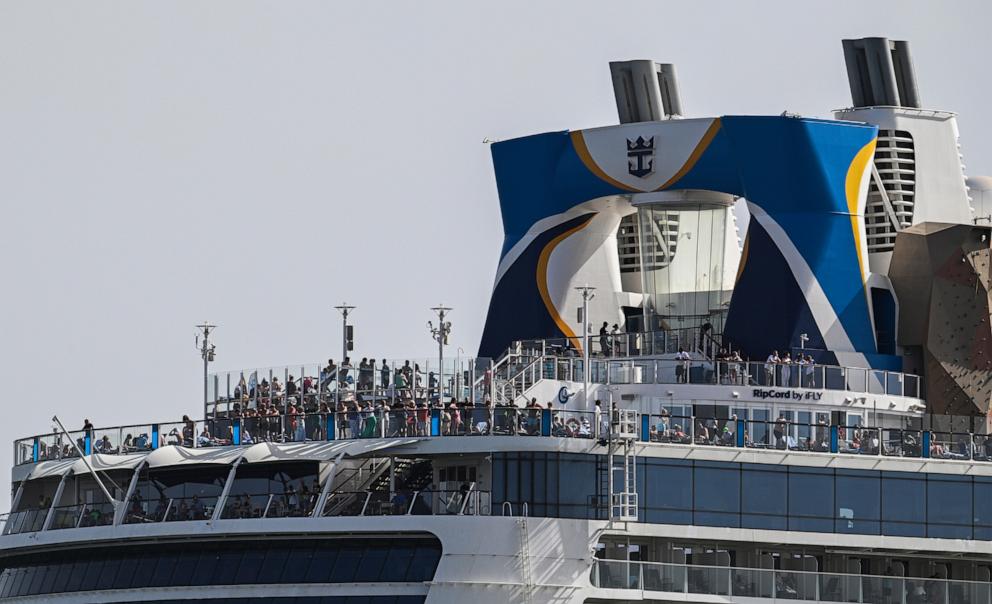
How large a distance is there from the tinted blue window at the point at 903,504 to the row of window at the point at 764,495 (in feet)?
0.11

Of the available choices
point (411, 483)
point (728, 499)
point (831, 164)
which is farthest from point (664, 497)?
point (831, 164)

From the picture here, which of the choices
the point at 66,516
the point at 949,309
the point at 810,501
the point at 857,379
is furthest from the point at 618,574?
the point at 949,309

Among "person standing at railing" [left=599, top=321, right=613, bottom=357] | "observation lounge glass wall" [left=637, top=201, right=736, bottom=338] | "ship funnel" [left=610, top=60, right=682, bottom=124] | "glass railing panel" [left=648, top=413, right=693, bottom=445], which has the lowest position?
"glass railing panel" [left=648, top=413, right=693, bottom=445]

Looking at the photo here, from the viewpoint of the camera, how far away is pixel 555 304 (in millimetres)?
106438

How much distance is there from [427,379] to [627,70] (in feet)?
63.8

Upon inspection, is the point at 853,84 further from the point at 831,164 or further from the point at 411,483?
the point at 411,483

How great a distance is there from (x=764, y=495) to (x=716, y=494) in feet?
5.84

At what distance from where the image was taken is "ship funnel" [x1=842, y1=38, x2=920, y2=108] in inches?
4250

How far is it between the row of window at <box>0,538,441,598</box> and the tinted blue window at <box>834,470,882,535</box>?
13.7m

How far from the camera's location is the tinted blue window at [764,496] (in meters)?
88.1

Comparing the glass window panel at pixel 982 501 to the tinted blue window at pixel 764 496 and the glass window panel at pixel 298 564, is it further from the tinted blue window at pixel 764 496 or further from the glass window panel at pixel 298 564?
the glass window panel at pixel 298 564

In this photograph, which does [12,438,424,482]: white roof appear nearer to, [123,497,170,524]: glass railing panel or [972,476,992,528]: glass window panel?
[123,497,170,524]: glass railing panel

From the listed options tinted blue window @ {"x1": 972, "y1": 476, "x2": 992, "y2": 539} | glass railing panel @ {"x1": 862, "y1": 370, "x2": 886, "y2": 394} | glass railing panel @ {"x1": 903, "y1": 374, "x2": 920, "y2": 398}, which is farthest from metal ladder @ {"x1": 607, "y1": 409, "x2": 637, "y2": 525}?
glass railing panel @ {"x1": 903, "y1": 374, "x2": 920, "y2": 398}

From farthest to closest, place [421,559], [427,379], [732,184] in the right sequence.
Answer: [732,184], [427,379], [421,559]
